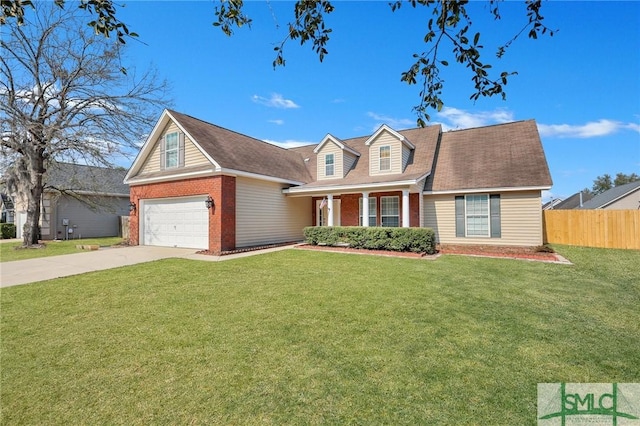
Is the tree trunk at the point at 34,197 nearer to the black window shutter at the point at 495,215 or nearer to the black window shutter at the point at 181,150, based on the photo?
the black window shutter at the point at 181,150

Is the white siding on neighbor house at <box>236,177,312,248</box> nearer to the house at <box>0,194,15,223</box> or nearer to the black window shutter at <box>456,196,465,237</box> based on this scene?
the black window shutter at <box>456,196,465,237</box>

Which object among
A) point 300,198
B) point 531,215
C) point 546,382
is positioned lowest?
point 546,382

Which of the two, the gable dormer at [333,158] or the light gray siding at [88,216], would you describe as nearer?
the gable dormer at [333,158]

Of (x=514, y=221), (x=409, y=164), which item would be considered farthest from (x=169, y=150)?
(x=514, y=221)

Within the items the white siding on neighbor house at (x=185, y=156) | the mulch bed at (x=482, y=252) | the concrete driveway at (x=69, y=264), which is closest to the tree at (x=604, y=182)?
the mulch bed at (x=482, y=252)

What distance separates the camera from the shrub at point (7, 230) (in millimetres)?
22684

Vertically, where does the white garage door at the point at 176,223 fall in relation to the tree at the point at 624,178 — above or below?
below

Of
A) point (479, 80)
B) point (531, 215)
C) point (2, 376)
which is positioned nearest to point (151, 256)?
point (2, 376)

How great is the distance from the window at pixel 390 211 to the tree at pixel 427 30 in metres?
12.5

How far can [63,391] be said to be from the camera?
3.05 meters

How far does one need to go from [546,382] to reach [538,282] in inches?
197

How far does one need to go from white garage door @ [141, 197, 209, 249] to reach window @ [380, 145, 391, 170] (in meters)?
9.06

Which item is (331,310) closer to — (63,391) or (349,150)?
(63,391)

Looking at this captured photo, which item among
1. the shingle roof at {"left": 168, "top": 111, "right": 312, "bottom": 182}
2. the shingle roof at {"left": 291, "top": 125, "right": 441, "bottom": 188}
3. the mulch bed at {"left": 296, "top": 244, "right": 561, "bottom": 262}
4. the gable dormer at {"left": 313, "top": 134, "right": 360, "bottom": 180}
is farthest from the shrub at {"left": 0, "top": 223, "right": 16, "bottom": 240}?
the mulch bed at {"left": 296, "top": 244, "right": 561, "bottom": 262}
